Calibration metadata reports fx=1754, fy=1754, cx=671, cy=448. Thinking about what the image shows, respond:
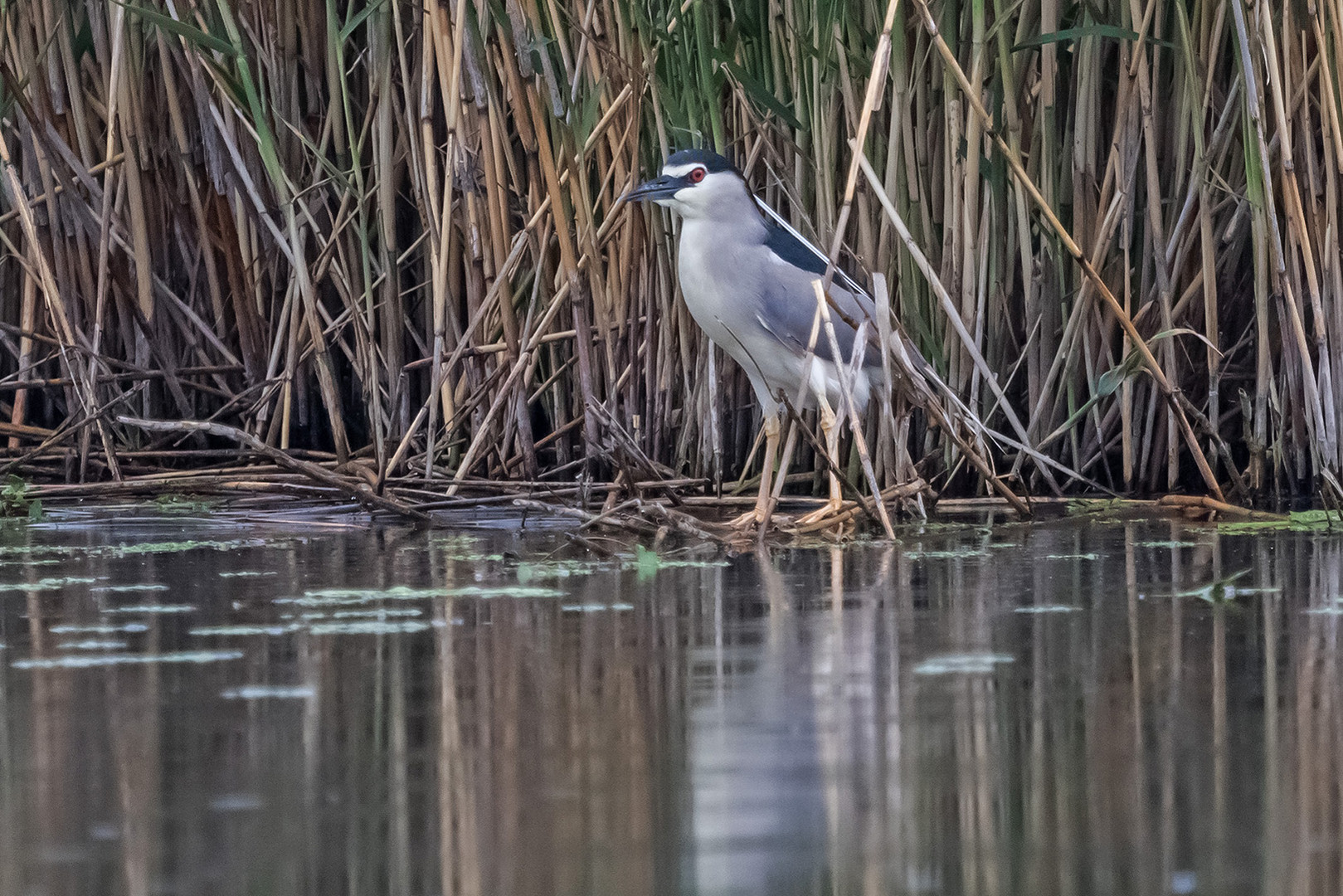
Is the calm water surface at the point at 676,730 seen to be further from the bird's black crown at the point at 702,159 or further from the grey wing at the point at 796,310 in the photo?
the bird's black crown at the point at 702,159

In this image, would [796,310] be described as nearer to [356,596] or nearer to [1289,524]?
[1289,524]

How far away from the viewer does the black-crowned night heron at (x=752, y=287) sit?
498cm

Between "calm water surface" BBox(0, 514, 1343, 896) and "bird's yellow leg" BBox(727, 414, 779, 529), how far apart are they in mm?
714

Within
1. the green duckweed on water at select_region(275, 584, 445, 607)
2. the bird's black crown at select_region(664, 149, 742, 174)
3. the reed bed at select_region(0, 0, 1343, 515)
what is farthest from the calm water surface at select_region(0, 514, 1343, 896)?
the bird's black crown at select_region(664, 149, 742, 174)

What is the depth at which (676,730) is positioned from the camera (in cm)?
215

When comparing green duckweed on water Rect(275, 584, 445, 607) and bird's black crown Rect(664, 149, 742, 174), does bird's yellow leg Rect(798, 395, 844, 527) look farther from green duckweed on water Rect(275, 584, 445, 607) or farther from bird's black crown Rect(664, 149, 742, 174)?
green duckweed on water Rect(275, 584, 445, 607)

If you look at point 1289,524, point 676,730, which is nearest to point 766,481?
point 1289,524

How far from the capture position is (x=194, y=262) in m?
6.28

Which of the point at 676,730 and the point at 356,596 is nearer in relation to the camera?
the point at 676,730

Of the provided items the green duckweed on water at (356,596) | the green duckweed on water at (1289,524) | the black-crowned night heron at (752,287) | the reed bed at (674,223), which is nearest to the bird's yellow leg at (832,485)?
the black-crowned night heron at (752,287)

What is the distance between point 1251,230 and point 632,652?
313 centimetres

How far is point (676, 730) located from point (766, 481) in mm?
2541

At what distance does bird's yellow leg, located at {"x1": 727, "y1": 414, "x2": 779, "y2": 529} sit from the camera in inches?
175

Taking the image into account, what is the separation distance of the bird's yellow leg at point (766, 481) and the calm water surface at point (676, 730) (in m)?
0.71
